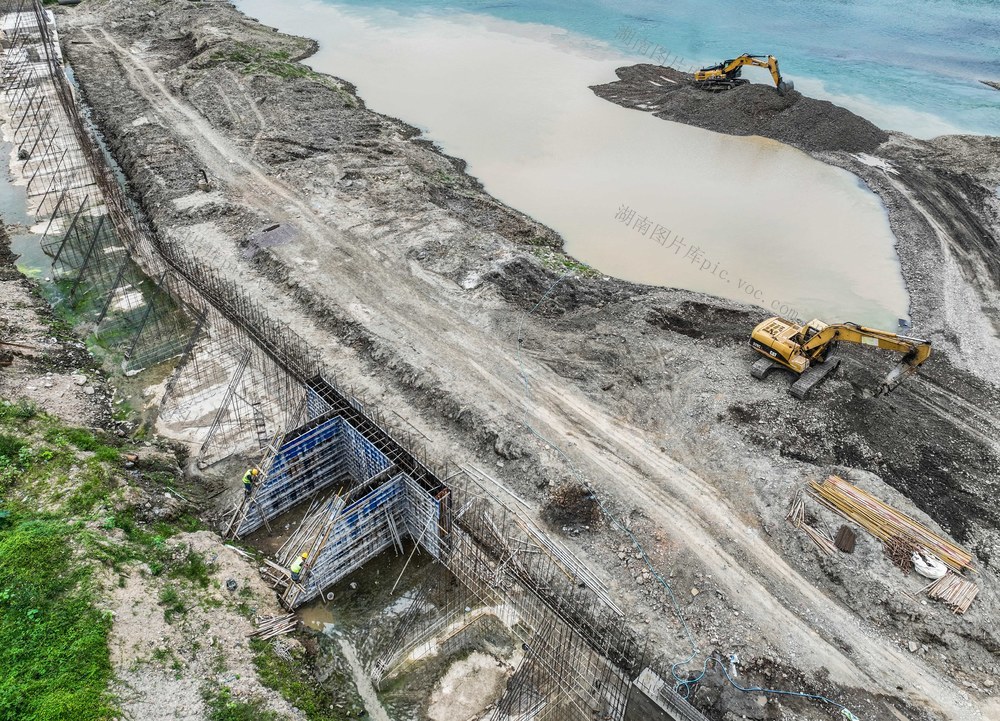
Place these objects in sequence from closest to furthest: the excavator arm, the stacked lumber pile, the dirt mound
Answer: the stacked lumber pile
the excavator arm
the dirt mound

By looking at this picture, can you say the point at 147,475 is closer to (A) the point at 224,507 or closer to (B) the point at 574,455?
(A) the point at 224,507

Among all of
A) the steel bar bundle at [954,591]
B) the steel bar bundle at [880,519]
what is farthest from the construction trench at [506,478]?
the steel bar bundle at [880,519]

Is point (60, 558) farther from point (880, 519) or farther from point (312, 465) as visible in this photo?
point (880, 519)

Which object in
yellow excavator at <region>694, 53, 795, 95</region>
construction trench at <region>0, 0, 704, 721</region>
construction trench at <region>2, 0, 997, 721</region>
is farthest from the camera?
yellow excavator at <region>694, 53, 795, 95</region>

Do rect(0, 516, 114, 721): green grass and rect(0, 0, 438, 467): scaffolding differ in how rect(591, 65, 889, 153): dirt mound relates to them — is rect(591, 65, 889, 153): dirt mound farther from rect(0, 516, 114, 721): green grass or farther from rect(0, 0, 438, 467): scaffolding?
rect(0, 516, 114, 721): green grass

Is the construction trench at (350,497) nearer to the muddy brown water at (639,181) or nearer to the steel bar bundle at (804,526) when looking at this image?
the steel bar bundle at (804,526)

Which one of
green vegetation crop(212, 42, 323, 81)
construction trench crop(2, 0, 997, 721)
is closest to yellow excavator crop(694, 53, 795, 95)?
construction trench crop(2, 0, 997, 721)
